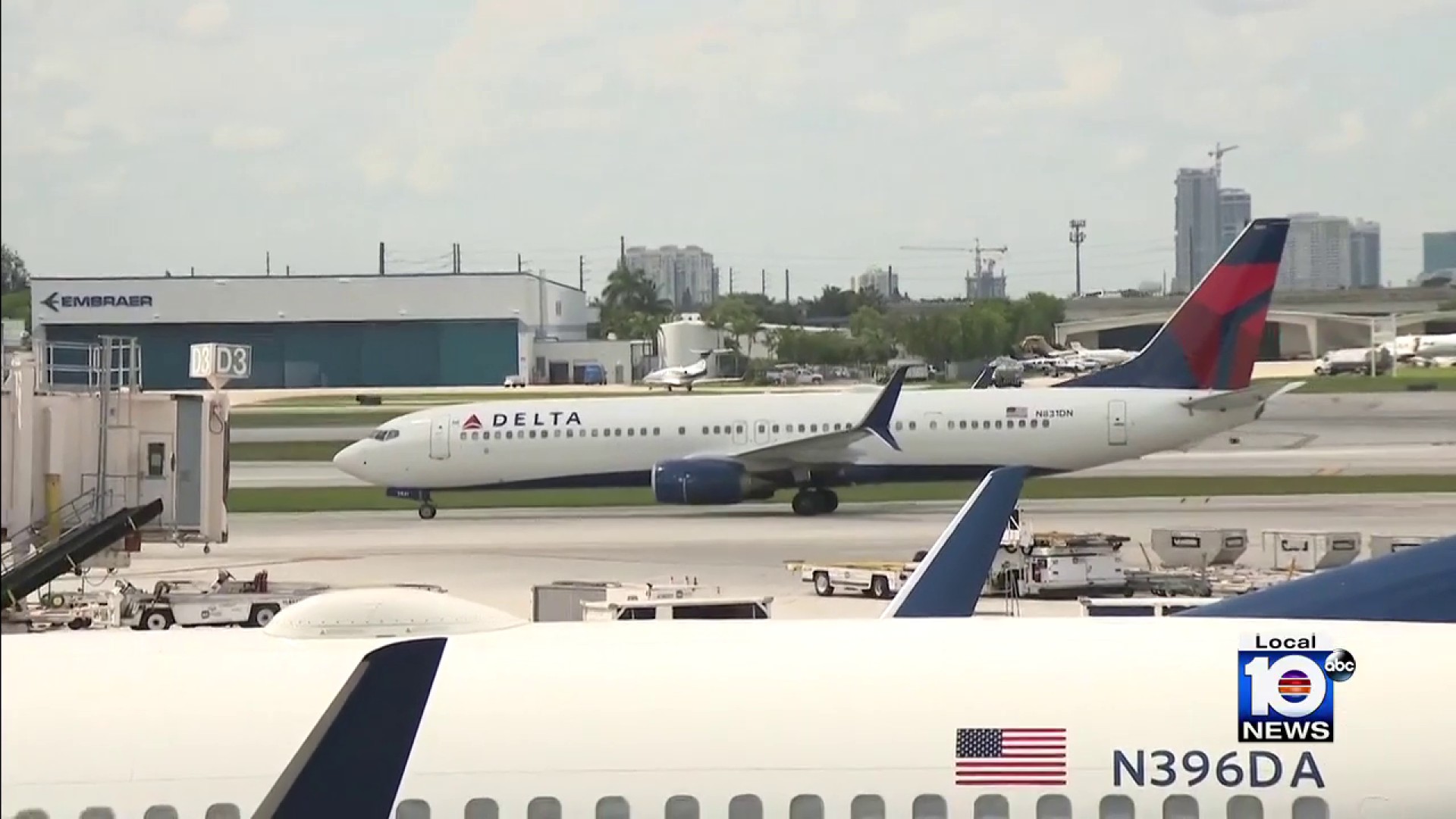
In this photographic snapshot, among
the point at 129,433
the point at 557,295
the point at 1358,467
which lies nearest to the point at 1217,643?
the point at 129,433

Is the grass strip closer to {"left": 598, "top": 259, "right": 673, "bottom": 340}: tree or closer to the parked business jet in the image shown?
the parked business jet

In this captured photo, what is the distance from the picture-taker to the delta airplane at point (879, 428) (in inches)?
1863

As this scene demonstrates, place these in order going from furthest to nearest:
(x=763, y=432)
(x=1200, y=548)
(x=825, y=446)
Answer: (x=763, y=432) → (x=825, y=446) → (x=1200, y=548)

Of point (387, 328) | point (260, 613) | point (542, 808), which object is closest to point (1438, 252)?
point (260, 613)

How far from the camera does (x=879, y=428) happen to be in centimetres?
4756

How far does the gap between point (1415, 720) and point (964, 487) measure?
49.4 meters

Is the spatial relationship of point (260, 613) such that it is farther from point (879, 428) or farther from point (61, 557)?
point (879, 428)

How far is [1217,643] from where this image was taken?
8.62 metres

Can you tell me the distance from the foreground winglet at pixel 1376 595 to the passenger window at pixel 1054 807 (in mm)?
1746

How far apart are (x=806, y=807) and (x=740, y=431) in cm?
4077

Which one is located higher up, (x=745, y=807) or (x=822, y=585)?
(x=745, y=807)

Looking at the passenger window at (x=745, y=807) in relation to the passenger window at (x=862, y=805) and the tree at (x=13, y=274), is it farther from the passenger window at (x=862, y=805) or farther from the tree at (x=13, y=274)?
the tree at (x=13, y=274)

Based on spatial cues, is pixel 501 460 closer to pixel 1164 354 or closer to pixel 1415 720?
pixel 1164 354

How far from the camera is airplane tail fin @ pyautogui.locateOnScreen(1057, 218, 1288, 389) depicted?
157 ft
